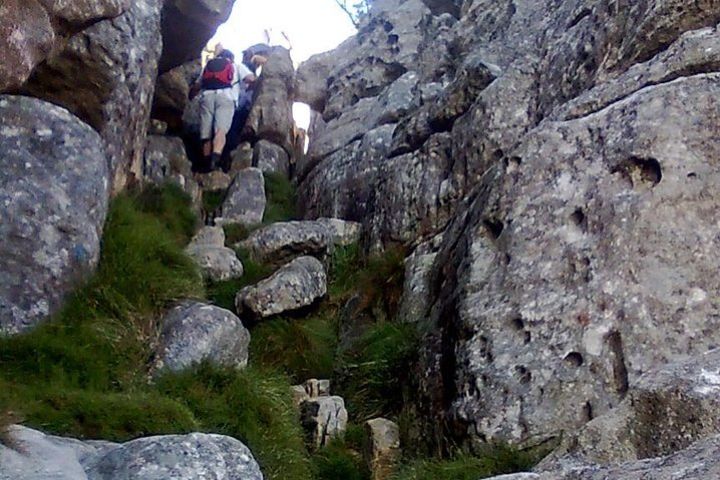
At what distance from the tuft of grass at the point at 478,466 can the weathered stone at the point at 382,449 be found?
695mm

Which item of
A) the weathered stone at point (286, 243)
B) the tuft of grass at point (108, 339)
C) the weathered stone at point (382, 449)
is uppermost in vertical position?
the weathered stone at point (286, 243)

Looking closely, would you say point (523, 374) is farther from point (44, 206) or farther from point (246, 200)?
point (246, 200)

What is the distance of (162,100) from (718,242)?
1146 cm

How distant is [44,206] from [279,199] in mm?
7099

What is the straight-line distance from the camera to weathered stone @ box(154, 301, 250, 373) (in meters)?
9.55

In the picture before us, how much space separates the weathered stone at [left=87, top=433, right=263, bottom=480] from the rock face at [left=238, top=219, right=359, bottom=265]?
292 inches

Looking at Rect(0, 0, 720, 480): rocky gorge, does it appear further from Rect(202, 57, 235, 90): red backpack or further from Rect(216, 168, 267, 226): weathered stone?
Rect(202, 57, 235, 90): red backpack

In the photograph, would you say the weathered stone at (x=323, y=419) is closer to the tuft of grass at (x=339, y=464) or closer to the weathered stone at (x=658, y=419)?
the tuft of grass at (x=339, y=464)

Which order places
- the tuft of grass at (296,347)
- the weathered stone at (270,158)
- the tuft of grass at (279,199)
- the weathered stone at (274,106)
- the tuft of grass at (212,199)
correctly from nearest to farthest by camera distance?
the tuft of grass at (296,347)
the tuft of grass at (279,199)
the tuft of grass at (212,199)
the weathered stone at (270,158)
the weathered stone at (274,106)

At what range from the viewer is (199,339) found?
9.80 meters

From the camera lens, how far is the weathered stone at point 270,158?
18.3m

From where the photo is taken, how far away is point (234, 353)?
10.1 meters

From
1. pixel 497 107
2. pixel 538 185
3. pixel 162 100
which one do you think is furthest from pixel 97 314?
pixel 162 100

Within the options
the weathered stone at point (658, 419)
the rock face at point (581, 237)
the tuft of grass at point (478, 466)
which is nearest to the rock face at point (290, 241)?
the rock face at point (581, 237)
